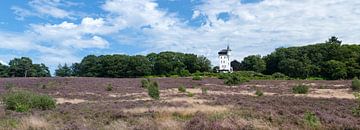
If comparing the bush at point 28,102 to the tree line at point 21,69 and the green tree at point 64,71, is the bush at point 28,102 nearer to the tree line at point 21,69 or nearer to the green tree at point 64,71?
the tree line at point 21,69

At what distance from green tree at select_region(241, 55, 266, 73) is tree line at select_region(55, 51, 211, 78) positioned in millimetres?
12627

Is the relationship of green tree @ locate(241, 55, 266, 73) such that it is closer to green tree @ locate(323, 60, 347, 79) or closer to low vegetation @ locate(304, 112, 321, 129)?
green tree @ locate(323, 60, 347, 79)

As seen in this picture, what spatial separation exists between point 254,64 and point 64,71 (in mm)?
62715

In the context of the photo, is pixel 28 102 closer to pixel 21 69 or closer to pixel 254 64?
pixel 21 69

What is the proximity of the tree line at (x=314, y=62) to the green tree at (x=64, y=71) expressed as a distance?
195 feet

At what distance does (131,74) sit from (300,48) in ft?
177

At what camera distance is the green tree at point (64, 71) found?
14119cm

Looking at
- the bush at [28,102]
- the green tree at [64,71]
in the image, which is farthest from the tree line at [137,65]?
the bush at [28,102]

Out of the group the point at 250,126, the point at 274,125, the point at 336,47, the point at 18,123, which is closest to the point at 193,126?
the point at 250,126

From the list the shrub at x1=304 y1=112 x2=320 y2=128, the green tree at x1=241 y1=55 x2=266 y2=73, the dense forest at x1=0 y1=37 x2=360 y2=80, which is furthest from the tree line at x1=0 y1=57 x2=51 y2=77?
the shrub at x1=304 y1=112 x2=320 y2=128

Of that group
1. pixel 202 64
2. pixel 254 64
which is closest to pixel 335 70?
pixel 254 64

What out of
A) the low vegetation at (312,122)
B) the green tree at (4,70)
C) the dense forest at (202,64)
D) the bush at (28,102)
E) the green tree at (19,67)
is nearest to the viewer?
the low vegetation at (312,122)

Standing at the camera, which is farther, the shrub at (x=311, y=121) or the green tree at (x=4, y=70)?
the green tree at (x=4, y=70)

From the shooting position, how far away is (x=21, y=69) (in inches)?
4633
